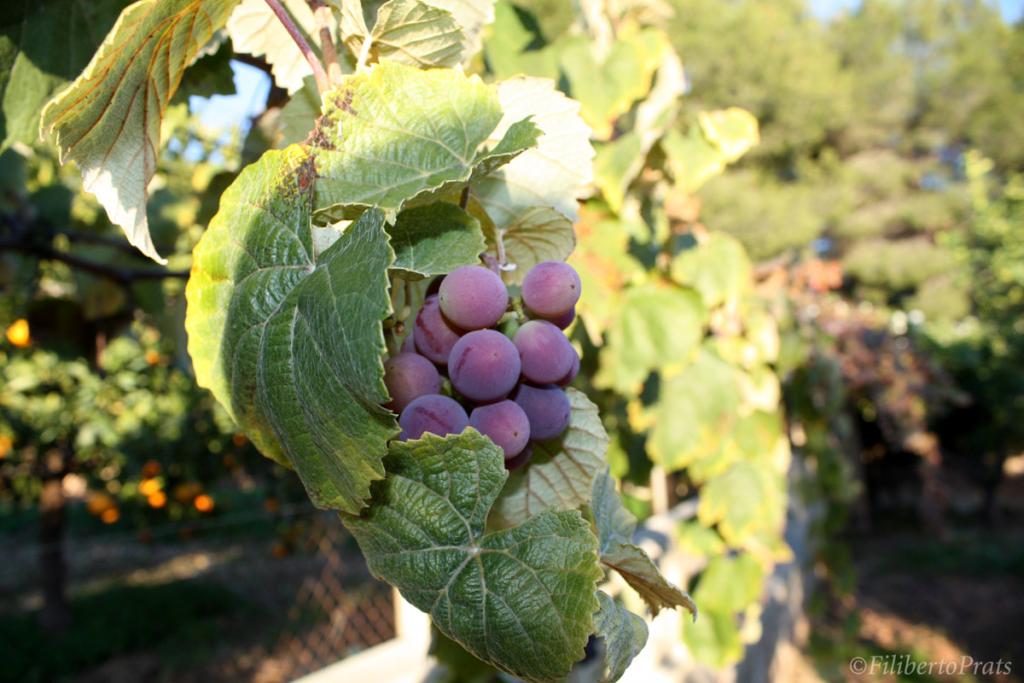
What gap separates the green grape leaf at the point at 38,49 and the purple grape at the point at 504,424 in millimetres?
595

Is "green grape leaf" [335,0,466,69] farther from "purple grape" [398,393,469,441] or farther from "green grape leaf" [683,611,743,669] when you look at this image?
"green grape leaf" [683,611,743,669]

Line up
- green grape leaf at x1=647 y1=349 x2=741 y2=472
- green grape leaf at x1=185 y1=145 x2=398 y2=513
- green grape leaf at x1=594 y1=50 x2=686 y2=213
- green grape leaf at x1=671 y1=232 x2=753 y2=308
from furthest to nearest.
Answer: green grape leaf at x1=671 y1=232 x2=753 y2=308, green grape leaf at x1=647 y1=349 x2=741 y2=472, green grape leaf at x1=594 y1=50 x2=686 y2=213, green grape leaf at x1=185 y1=145 x2=398 y2=513

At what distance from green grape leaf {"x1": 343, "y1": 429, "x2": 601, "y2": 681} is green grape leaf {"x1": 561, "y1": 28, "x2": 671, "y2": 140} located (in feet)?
4.62

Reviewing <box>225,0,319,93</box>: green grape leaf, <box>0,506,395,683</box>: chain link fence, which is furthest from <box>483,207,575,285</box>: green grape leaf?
<box>0,506,395,683</box>: chain link fence

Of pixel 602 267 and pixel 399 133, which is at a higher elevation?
pixel 399 133

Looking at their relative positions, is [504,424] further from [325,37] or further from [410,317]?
[325,37]

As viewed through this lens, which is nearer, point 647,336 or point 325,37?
point 325,37

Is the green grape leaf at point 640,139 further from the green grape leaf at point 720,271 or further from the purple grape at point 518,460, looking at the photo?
the purple grape at point 518,460

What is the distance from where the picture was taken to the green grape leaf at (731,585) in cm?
294

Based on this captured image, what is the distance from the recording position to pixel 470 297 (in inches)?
20.1

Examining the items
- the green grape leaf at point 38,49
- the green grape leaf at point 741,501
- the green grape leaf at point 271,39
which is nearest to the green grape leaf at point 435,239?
the green grape leaf at point 271,39

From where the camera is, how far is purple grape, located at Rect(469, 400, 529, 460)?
520 millimetres

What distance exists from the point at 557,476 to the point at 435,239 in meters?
0.21

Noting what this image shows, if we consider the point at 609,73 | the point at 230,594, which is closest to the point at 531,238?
the point at 609,73
